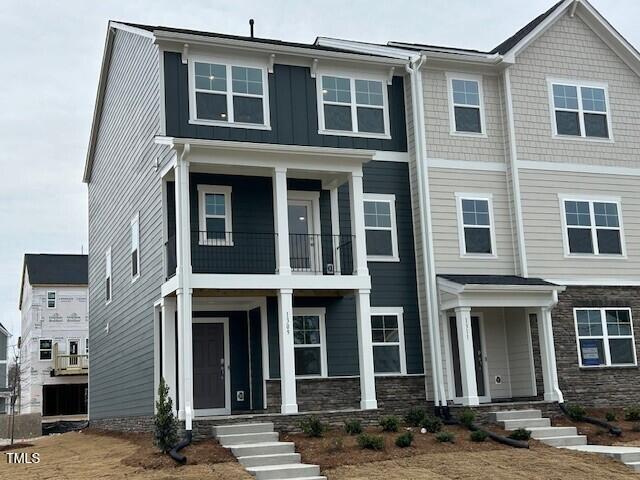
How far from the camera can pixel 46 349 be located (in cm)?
4997

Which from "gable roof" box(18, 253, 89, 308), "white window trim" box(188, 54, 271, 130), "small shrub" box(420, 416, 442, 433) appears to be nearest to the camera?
"small shrub" box(420, 416, 442, 433)

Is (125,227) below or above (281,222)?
above

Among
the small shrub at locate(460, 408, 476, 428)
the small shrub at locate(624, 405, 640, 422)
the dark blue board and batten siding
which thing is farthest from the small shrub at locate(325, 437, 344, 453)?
the small shrub at locate(624, 405, 640, 422)

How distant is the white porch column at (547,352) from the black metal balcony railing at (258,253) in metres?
4.51

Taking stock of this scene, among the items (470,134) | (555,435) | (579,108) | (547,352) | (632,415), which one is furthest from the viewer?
(579,108)

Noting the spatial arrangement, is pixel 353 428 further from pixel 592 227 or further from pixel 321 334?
pixel 592 227

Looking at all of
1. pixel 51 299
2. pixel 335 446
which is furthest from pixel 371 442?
pixel 51 299

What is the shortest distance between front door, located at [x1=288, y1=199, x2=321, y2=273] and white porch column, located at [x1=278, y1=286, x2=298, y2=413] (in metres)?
2.01

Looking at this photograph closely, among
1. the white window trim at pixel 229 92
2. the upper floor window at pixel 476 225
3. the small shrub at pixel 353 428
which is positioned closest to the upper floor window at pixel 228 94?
the white window trim at pixel 229 92

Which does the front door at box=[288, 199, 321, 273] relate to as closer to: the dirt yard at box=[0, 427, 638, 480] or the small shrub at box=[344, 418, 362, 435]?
the small shrub at box=[344, 418, 362, 435]

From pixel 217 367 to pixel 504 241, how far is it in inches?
295

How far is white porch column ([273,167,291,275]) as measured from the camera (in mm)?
16031

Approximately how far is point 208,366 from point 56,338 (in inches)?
1405

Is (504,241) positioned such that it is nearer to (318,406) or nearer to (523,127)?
(523,127)
